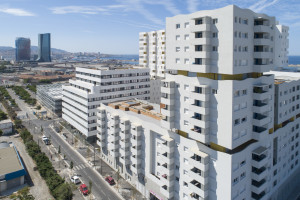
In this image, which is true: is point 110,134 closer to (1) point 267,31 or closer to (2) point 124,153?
(2) point 124,153

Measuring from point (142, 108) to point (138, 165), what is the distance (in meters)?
15.3

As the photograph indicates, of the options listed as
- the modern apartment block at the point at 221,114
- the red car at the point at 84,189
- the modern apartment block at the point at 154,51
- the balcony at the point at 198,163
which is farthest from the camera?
the modern apartment block at the point at 154,51

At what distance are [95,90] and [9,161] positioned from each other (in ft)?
107

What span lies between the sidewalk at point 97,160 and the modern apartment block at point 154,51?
4645 centimetres

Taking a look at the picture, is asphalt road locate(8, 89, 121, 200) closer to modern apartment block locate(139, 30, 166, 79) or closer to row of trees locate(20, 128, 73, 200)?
row of trees locate(20, 128, 73, 200)

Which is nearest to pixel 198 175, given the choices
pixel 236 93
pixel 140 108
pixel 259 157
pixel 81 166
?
pixel 259 157

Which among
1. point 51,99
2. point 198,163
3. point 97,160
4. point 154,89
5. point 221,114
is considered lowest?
point 97,160

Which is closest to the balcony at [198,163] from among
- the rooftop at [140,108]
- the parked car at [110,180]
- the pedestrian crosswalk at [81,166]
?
the rooftop at [140,108]

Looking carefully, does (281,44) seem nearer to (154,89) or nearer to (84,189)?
(154,89)

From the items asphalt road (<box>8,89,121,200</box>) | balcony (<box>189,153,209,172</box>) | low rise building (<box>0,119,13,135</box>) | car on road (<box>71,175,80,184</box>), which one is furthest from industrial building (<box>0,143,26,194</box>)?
balcony (<box>189,153,209,172</box>)

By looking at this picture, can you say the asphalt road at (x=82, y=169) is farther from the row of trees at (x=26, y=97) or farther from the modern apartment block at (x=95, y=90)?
the row of trees at (x=26, y=97)

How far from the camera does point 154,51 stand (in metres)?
114

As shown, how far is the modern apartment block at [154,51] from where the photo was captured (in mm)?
109688

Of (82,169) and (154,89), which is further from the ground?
(154,89)
